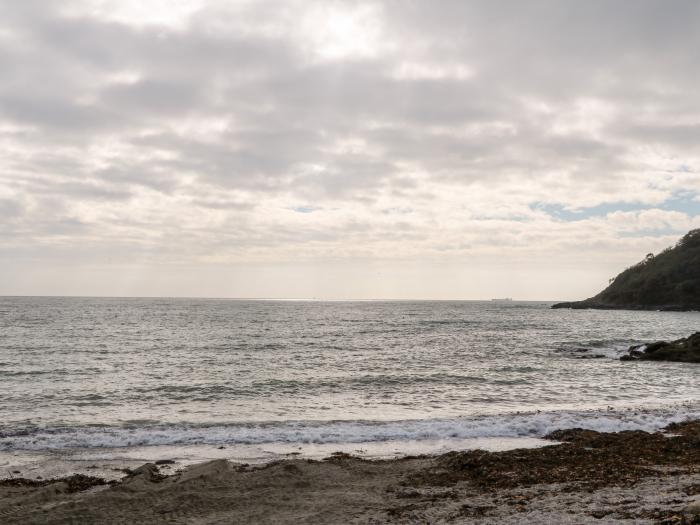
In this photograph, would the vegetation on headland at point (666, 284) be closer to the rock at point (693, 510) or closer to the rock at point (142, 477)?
the rock at point (693, 510)

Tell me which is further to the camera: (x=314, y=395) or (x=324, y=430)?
(x=314, y=395)

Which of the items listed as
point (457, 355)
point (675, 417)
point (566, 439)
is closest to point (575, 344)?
point (457, 355)

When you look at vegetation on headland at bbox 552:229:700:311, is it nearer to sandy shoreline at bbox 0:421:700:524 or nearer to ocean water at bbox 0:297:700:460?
ocean water at bbox 0:297:700:460

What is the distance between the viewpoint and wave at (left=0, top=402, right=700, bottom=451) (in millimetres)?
18266

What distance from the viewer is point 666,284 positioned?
163m

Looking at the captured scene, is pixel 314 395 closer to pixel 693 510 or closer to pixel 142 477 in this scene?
pixel 142 477

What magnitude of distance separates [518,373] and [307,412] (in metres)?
18.8

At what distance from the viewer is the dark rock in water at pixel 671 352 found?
42781 mm

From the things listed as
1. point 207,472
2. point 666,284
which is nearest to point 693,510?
point 207,472

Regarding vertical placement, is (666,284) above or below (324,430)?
above

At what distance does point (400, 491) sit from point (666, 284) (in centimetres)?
18190

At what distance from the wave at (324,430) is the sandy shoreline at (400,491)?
3.37 metres

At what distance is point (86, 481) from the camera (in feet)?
44.0

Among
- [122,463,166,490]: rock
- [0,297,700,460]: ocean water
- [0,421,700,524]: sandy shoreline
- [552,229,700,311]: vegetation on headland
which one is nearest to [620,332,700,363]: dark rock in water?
[0,297,700,460]: ocean water
